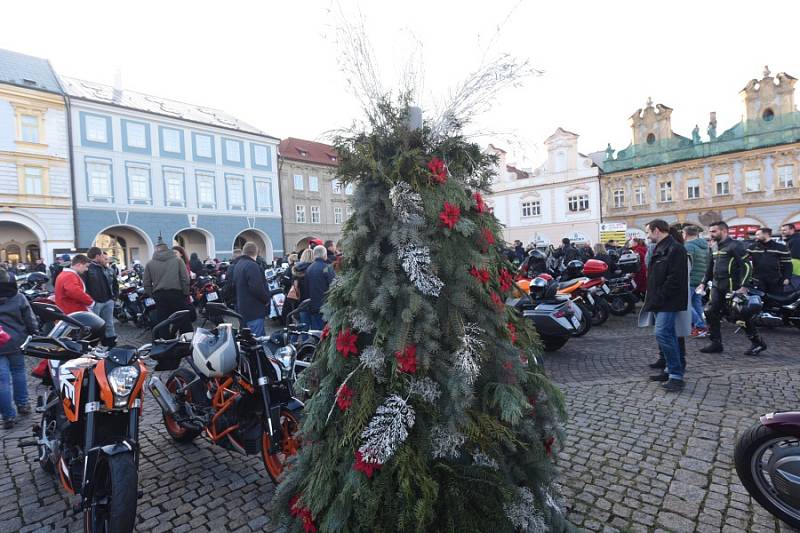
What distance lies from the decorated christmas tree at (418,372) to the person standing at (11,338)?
4.10m

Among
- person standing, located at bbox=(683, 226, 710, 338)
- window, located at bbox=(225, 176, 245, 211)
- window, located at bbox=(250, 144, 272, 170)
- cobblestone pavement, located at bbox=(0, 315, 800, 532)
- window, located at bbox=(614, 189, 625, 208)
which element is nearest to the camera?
cobblestone pavement, located at bbox=(0, 315, 800, 532)

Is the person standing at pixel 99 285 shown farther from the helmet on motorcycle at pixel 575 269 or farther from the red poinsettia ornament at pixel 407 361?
the helmet on motorcycle at pixel 575 269

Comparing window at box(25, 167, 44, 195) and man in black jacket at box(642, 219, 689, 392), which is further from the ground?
window at box(25, 167, 44, 195)

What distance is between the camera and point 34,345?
287 cm

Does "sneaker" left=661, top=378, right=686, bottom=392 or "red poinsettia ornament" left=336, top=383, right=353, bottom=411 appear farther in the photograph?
"sneaker" left=661, top=378, right=686, bottom=392

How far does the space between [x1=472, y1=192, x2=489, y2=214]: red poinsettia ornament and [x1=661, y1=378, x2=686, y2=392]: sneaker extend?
385cm

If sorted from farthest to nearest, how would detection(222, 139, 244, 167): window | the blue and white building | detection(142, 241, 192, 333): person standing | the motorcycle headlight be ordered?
detection(222, 139, 244, 167): window, the blue and white building, detection(142, 241, 192, 333): person standing, the motorcycle headlight

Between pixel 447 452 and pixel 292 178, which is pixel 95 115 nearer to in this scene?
pixel 292 178

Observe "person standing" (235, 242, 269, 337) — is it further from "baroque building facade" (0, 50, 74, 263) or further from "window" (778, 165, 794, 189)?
"window" (778, 165, 794, 189)

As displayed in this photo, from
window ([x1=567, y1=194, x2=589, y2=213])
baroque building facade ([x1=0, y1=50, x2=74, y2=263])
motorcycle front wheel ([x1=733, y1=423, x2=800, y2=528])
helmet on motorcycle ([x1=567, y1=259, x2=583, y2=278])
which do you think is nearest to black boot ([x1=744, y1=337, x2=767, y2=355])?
helmet on motorcycle ([x1=567, y1=259, x2=583, y2=278])

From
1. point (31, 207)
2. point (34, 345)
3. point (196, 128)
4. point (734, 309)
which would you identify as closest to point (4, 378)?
point (34, 345)

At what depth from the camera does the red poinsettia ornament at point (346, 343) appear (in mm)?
2186

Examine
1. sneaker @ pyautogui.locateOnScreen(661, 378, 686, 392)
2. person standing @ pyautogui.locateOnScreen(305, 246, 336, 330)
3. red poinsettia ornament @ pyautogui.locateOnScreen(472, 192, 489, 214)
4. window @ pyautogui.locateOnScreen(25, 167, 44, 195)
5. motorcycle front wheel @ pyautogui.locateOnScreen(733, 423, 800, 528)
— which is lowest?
sneaker @ pyautogui.locateOnScreen(661, 378, 686, 392)

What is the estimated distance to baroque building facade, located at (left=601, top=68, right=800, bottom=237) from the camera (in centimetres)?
2856
